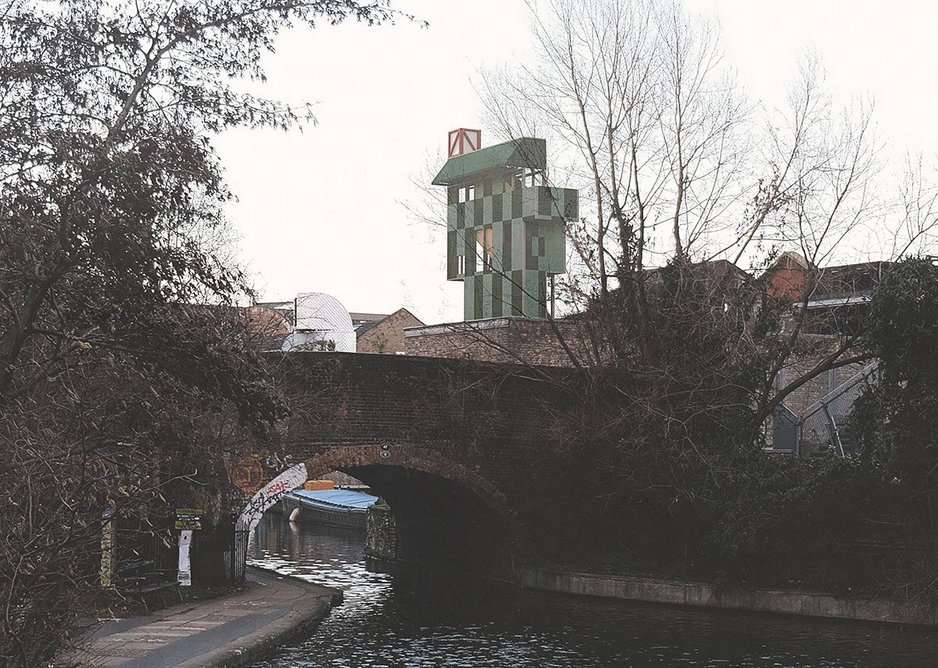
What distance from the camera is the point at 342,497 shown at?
135 feet

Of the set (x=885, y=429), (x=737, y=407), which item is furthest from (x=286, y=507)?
(x=885, y=429)

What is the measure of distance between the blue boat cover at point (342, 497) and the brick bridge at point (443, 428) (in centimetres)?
1398

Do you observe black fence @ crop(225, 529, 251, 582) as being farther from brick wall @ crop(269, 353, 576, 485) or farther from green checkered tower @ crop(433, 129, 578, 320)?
green checkered tower @ crop(433, 129, 578, 320)

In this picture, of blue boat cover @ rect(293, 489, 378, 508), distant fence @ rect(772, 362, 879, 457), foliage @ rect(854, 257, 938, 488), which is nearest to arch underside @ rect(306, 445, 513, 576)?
distant fence @ rect(772, 362, 879, 457)

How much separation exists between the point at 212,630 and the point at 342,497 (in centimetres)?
2622

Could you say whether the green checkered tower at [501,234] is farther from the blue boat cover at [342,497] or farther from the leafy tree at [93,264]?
the leafy tree at [93,264]

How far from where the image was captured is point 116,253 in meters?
9.29

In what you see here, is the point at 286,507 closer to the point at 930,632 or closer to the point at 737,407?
the point at 737,407

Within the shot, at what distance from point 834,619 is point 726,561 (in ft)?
7.63

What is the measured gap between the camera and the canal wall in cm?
1816

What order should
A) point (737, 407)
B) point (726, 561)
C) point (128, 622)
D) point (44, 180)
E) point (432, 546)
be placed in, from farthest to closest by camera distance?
point (432, 546)
point (737, 407)
point (726, 561)
point (128, 622)
point (44, 180)

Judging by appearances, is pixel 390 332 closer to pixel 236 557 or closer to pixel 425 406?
pixel 425 406

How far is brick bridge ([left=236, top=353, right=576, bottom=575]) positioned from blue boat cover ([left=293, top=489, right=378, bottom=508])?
14.0 m

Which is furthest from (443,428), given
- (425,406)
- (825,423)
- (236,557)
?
(825,423)
